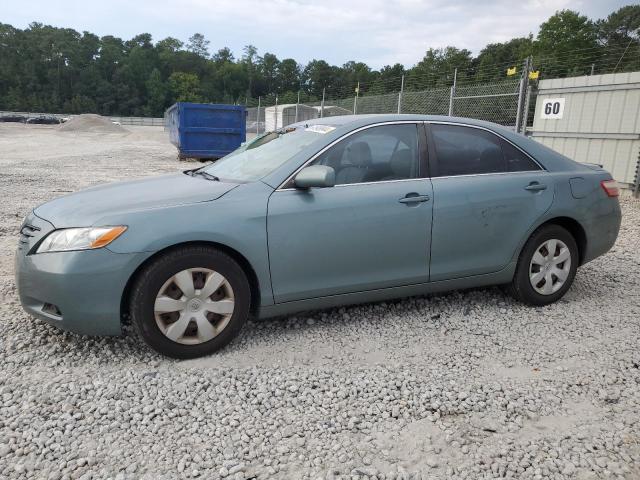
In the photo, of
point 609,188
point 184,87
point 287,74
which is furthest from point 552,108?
point 287,74

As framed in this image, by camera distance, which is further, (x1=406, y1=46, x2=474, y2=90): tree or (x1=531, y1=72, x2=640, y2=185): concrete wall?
(x1=406, y1=46, x2=474, y2=90): tree

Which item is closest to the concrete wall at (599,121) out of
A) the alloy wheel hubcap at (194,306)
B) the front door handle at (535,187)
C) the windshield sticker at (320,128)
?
the front door handle at (535,187)

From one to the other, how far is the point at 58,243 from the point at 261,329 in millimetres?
1458

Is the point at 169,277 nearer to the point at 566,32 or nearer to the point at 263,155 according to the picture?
the point at 263,155

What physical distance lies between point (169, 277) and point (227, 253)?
391 mm

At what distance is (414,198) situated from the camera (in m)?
3.86

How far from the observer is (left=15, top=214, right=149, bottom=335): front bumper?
3.09 m

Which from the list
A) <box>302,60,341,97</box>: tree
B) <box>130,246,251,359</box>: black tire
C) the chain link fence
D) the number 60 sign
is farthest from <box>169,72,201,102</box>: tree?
<box>130,246,251,359</box>: black tire

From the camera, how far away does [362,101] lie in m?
21.0

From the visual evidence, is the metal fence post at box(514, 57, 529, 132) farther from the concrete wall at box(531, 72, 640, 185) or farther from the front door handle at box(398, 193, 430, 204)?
the front door handle at box(398, 193, 430, 204)

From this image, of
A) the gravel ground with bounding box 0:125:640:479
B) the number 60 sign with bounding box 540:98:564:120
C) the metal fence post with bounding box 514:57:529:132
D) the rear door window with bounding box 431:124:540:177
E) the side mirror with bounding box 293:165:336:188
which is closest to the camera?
the gravel ground with bounding box 0:125:640:479

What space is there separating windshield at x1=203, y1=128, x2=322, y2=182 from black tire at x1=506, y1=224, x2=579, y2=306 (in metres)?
1.90

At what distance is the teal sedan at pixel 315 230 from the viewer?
10.5 feet

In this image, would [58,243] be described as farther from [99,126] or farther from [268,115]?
[99,126]
